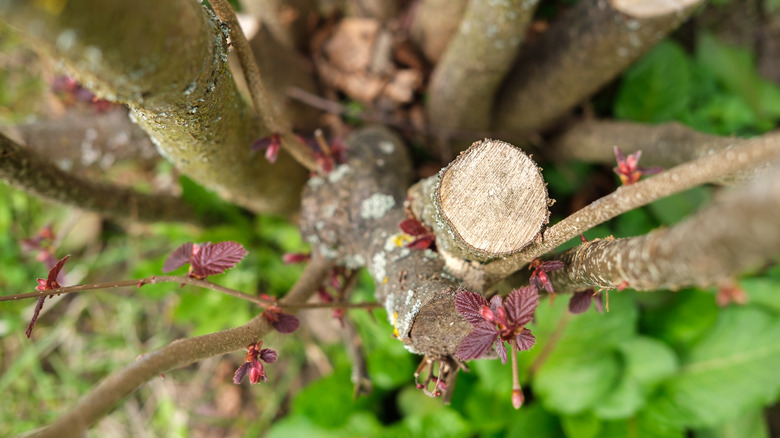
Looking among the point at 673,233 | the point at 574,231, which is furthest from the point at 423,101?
the point at 673,233

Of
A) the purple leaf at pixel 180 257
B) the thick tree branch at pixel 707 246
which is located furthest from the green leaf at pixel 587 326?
the purple leaf at pixel 180 257

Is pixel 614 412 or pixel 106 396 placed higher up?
pixel 106 396

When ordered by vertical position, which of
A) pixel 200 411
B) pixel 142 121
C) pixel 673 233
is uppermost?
pixel 142 121

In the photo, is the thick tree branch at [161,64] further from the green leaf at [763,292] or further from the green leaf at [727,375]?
the green leaf at [763,292]

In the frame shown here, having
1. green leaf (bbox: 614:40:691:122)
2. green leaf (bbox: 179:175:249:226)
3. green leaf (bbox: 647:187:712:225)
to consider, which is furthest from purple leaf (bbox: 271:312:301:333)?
green leaf (bbox: 614:40:691:122)

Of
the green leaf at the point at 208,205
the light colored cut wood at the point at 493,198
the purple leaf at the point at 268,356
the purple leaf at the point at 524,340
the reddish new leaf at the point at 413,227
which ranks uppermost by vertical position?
the light colored cut wood at the point at 493,198

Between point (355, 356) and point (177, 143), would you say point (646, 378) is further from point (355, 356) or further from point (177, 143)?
point (177, 143)
